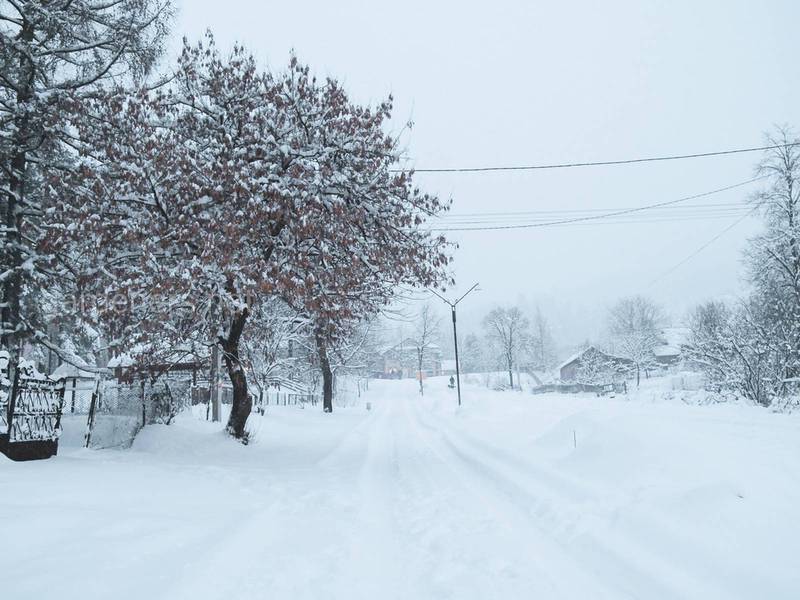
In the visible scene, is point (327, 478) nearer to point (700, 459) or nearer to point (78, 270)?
point (700, 459)

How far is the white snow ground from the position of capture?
12.6 ft

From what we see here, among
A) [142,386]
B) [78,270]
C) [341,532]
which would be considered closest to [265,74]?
[78,270]

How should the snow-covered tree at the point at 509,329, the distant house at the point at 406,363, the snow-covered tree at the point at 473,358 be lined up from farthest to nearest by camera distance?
the distant house at the point at 406,363 < the snow-covered tree at the point at 473,358 < the snow-covered tree at the point at 509,329

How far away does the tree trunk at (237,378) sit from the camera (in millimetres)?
11367

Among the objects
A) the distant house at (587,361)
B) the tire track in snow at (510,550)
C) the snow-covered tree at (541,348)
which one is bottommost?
the tire track in snow at (510,550)

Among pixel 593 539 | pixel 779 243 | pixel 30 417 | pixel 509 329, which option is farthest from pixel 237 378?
pixel 509 329

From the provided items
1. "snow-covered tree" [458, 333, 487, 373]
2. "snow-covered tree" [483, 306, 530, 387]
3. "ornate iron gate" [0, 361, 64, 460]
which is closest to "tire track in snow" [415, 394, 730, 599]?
"ornate iron gate" [0, 361, 64, 460]

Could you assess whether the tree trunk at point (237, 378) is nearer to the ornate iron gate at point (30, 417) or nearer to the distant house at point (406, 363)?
the ornate iron gate at point (30, 417)

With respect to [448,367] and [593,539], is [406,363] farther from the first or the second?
[593,539]

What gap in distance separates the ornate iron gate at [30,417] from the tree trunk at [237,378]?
3.47 meters

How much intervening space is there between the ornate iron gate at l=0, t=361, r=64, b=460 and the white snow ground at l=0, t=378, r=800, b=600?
0.51 metres

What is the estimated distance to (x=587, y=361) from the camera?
62.0 m

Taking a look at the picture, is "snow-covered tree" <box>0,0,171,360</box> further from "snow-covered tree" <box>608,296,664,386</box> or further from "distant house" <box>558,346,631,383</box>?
"snow-covered tree" <box>608,296,664,386</box>

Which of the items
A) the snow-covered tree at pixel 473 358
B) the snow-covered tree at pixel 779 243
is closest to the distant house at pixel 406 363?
the snow-covered tree at pixel 473 358
